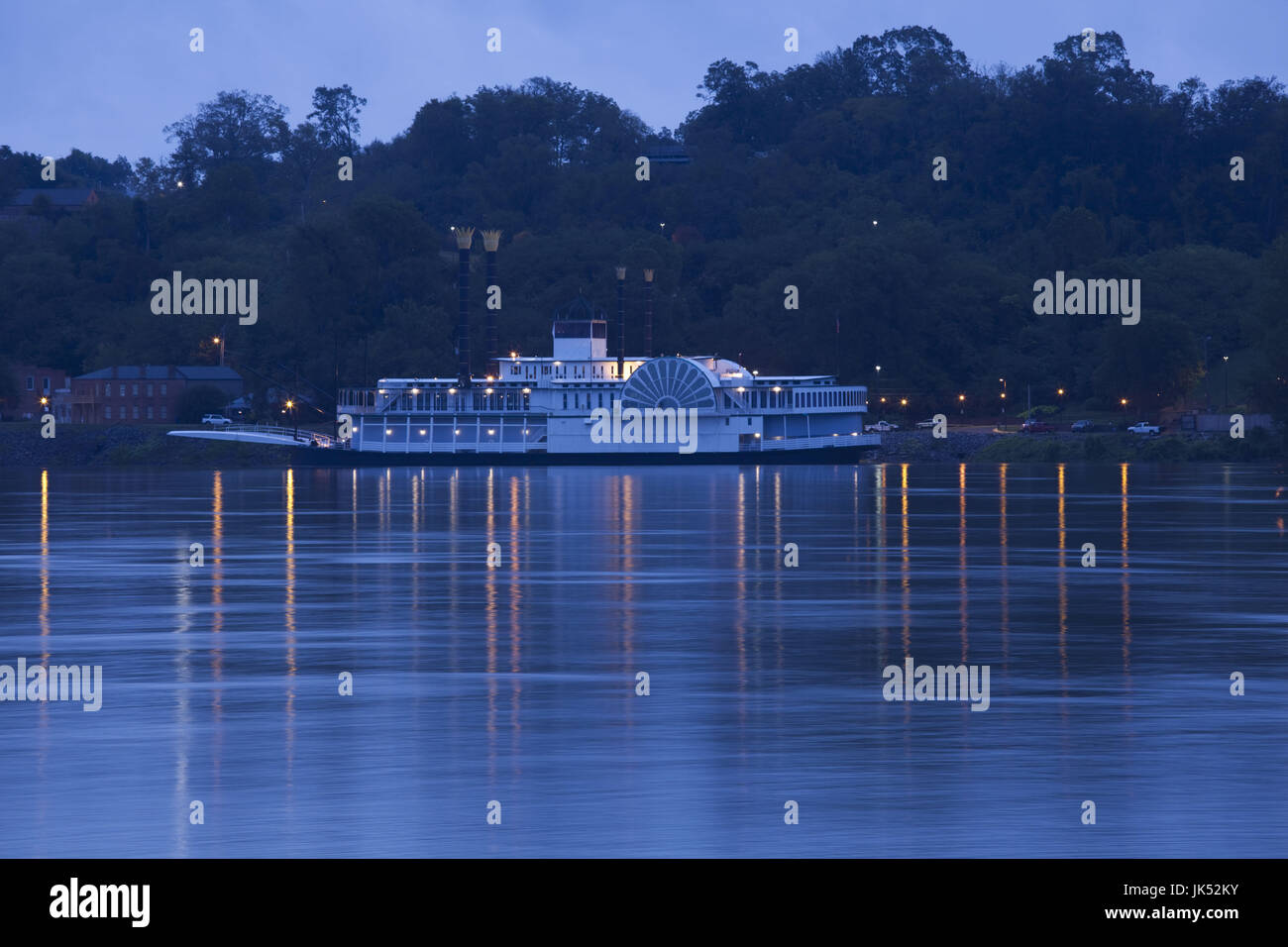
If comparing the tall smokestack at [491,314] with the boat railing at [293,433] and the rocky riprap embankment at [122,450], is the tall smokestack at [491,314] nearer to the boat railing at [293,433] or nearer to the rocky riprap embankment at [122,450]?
the boat railing at [293,433]

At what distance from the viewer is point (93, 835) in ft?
56.1

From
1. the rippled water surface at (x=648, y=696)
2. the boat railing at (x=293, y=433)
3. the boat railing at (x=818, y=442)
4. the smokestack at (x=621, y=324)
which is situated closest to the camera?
the rippled water surface at (x=648, y=696)

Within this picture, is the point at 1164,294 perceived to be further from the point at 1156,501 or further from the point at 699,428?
the point at 1156,501

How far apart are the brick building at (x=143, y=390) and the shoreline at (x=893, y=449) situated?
7033mm

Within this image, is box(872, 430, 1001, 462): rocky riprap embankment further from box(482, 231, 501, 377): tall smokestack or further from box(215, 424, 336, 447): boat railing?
box(215, 424, 336, 447): boat railing

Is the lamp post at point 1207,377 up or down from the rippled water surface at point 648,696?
up

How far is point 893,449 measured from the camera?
157375 millimetres

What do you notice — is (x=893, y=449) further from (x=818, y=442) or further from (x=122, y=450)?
(x=122, y=450)

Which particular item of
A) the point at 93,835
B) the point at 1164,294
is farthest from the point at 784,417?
Answer: the point at 93,835

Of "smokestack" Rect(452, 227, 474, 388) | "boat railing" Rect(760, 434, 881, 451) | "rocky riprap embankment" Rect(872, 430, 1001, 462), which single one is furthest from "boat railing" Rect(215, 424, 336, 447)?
"rocky riprap embankment" Rect(872, 430, 1001, 462)

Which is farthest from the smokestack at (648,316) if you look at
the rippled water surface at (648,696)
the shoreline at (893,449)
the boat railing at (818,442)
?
the rippled water surface at (648,696)

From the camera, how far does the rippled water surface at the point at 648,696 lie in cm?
1747

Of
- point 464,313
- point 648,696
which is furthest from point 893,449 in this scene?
point 648,696

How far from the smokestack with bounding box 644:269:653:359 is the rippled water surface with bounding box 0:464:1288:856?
11620cm
